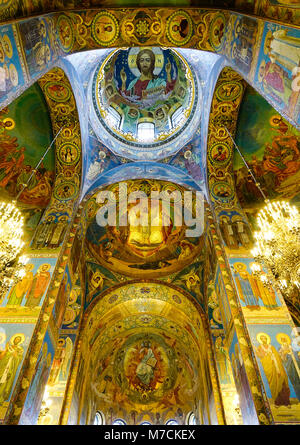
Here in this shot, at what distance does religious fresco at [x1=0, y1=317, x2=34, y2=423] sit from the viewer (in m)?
5.31

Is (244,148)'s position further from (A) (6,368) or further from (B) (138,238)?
(A) (6,368)

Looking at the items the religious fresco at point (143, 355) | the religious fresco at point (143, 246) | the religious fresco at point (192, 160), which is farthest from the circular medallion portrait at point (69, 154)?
the religious fresco at point (143, 355)

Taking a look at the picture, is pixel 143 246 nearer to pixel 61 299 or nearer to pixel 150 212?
pixel 150 212

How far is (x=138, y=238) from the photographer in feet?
41.4

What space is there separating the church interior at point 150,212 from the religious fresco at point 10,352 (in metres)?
0.03

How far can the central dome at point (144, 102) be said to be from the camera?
11.4m

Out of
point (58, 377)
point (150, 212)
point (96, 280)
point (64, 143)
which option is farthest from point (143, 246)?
point (58, 377)

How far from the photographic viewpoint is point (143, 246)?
41.4ft

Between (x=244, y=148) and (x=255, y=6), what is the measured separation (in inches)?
193

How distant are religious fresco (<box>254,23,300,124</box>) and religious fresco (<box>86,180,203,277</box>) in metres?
6.97

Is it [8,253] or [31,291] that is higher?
[31,291]

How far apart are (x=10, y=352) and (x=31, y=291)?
1555 millimetres

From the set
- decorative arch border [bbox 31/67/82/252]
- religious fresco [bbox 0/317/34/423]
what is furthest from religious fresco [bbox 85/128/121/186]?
religious fresco [bbox 0/317/34/423]

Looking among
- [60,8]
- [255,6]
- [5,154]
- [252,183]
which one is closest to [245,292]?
[252,183]
